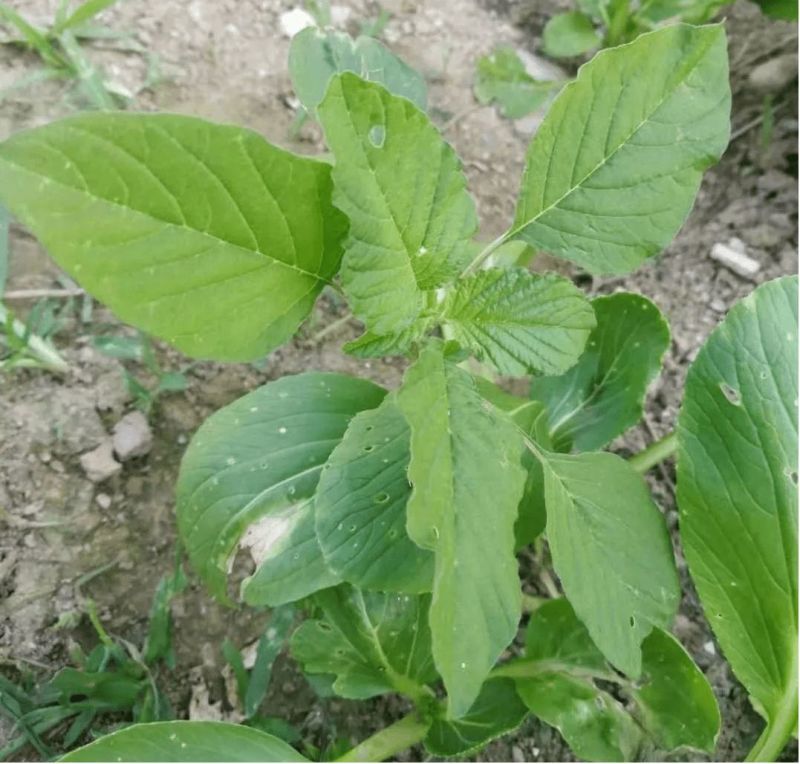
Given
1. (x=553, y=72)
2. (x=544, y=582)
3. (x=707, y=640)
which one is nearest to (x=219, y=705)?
(x=544, y=582)

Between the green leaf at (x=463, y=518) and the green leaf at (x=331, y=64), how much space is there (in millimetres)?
520

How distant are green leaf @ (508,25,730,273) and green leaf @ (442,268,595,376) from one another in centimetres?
7

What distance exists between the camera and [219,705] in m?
1.56

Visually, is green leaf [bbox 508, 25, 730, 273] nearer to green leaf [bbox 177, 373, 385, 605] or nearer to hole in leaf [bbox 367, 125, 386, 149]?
hole in leaf [bbox 367, 125, 386, 149]

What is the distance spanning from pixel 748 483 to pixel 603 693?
422 millimetres

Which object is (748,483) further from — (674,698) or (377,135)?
(377,135)

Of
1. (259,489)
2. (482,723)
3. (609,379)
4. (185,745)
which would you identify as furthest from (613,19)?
(185,745)

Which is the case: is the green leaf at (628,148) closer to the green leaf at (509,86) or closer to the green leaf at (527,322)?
the green leaf at (527,322)

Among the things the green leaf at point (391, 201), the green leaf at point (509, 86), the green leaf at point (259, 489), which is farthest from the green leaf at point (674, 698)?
the green leaf at point (509, 86)

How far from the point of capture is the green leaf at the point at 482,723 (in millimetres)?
1397

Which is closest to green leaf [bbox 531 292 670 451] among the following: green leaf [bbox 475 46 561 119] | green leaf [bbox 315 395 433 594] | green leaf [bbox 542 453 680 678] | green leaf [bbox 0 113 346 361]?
green leaf [bbox 542 453 680 678]

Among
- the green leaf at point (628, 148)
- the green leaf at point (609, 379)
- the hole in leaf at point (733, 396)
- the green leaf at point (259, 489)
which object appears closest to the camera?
the green leaf at point (628, 148)

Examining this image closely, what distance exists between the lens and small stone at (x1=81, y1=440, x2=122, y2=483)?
1608mm

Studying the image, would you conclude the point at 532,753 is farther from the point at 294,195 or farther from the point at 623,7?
the point at 623,7
